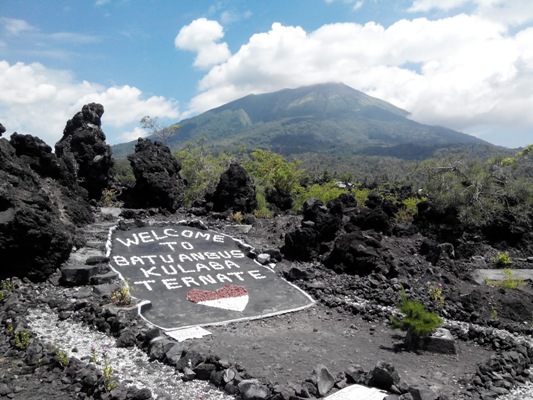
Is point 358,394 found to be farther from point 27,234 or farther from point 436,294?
point 27,234

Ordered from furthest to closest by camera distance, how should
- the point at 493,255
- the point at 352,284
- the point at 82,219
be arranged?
A: the point at 493,255
the point at 82,219
the point at 352,284

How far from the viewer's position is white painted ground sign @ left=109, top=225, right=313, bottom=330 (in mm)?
9656

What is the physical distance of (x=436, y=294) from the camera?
1057 cm

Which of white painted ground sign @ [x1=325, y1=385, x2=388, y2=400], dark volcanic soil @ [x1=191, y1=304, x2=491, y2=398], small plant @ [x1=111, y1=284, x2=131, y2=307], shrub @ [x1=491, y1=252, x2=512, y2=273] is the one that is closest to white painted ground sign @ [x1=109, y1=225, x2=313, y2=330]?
small plant @ [x1=111, y1=284, x2=131, y2=307]

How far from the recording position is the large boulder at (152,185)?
62.0ft

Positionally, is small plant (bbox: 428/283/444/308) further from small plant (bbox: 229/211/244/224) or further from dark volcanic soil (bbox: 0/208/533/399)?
small plant (bbox: 229/211/244/224)

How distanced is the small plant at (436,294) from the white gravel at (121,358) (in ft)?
21.4

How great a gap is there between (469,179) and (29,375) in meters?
18.7

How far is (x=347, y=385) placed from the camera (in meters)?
6.13

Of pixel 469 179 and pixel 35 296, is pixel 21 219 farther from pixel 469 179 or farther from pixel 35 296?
pixel 469 179

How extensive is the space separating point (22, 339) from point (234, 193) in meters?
13.3

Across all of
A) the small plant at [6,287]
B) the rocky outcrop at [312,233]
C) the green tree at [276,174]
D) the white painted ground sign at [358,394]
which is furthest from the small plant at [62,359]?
the green tree at [276,174]

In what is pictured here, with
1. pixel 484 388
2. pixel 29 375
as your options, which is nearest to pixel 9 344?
pixel 29 375

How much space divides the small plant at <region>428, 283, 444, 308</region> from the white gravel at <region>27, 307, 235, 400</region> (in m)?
6.52
